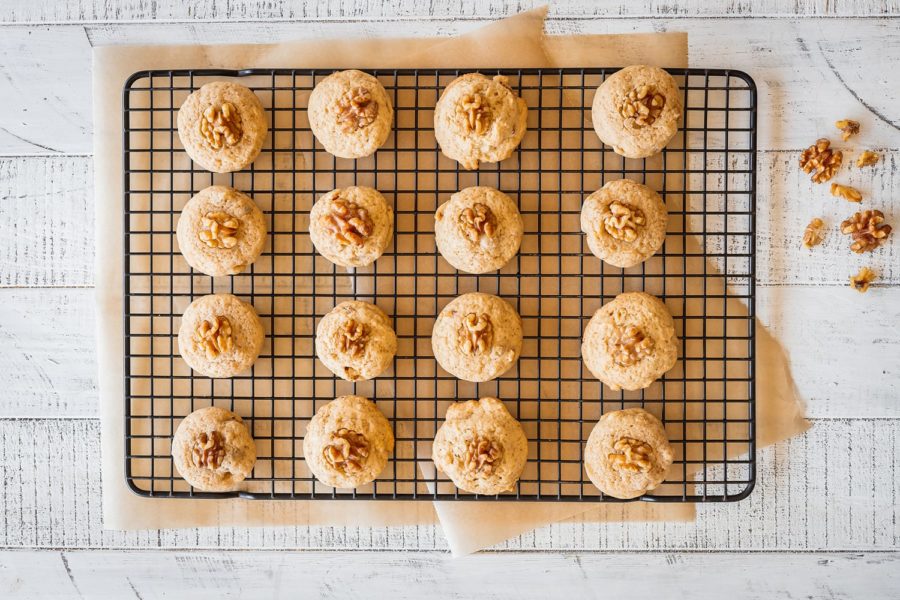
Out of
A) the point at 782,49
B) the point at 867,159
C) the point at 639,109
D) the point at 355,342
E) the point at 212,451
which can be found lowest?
the point at 212,451

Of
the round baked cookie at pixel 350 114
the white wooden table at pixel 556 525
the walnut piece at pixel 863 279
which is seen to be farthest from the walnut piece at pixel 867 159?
the round baked cookie at pixel 350 114

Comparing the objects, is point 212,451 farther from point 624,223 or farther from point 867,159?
point 867,159

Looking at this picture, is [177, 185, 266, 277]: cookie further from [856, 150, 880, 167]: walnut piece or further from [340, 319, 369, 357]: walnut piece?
[856, 150, 880, 167]: walnut piece

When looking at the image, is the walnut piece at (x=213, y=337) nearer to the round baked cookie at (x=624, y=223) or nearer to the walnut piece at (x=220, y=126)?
the walnut piece at (x=220, y=126)

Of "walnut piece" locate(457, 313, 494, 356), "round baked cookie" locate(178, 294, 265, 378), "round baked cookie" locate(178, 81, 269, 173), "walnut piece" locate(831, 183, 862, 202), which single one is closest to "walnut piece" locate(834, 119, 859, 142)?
"walnut piece" locate(831, 183, 862, 202)

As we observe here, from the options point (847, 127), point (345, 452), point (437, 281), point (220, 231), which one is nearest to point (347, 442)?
point (345, 452)
